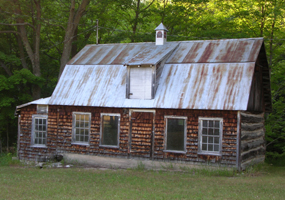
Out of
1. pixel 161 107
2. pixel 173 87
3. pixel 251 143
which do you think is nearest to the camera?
pixel 161 107

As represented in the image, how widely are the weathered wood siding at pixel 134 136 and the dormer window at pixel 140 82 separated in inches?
32.0

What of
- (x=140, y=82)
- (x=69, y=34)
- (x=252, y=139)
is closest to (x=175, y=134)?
(x=140, y=82)

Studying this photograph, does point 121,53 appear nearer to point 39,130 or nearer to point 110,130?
point 110,130

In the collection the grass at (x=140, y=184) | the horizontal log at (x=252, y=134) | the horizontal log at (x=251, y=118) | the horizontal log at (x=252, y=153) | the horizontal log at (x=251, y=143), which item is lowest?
the grass at (x=140, y=184)

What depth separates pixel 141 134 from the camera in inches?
603

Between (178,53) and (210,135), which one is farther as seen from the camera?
(178,53)

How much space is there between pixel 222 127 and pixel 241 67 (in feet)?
8.98

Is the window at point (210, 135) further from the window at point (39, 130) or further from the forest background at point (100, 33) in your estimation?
the window at point (39, 130)

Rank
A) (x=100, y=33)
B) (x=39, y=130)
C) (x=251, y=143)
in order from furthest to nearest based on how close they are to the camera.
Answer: (x=100, y=33)
(x=39, y=130)
(x=251, y=143)

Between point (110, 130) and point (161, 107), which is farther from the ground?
point (161, 107)

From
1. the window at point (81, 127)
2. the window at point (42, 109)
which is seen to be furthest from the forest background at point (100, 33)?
the window at point (81, 127)

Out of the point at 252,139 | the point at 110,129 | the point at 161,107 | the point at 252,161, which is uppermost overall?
the point at 161,107

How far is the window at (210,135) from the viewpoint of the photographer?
1391 cm

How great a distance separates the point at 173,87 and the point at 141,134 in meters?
2.53
